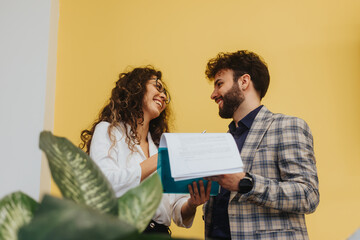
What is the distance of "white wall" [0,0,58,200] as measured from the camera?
1.67 metres

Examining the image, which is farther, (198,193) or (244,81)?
(244,81)

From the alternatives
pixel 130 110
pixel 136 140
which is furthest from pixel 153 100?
pixel 136 140

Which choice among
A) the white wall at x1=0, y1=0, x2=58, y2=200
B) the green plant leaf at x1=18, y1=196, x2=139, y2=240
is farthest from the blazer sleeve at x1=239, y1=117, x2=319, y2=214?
the green plant leaf at x1=18, y1=196, x2=139, y2=240

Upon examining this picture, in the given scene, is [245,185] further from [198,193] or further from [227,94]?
[227,94]

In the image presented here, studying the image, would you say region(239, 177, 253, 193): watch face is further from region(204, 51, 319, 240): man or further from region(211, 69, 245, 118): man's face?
region(211, 69, 245, 118): man's face

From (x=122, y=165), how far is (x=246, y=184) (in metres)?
0.54

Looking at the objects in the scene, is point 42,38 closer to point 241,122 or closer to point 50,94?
point 50,94

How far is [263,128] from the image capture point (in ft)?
5.09

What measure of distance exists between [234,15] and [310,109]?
781mm

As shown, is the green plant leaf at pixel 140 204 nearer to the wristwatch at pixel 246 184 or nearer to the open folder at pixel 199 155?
the open folder at pixel 199 155

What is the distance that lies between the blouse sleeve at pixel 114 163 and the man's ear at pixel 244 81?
68 cm

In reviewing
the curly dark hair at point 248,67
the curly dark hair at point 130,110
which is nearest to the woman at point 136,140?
A: the curly dark hair at point 130,110

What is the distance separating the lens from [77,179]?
29 cm

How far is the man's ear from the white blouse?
1.96ft
